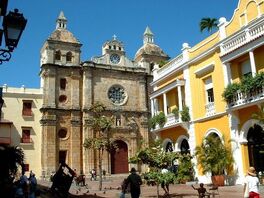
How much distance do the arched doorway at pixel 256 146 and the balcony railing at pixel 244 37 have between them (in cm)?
459

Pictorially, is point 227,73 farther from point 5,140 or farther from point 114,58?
point 114,58

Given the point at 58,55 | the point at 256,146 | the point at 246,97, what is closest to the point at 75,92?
the point at 58,55

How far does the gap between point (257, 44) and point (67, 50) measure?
87.5 ft

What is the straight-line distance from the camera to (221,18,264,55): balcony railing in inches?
742

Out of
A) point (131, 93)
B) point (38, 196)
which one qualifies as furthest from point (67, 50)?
point (38, 196)

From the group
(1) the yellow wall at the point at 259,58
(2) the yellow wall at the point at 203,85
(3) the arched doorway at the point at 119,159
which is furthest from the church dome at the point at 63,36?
(1) the yellow wall at the point at 259,58

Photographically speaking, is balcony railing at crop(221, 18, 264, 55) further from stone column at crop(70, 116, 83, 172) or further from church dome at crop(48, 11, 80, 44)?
church dome at crop(48, 11, 80, 44)

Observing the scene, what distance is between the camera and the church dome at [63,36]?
136 ft

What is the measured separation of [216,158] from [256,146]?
7.44 feet

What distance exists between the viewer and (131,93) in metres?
43.9

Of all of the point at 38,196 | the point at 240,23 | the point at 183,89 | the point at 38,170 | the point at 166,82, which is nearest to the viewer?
the point at 38,196

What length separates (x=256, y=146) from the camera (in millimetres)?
20156

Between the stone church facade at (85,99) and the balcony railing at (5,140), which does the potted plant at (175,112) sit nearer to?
the stone church facade at (85,99)

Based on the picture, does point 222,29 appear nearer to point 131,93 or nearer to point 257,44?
point 257,44
